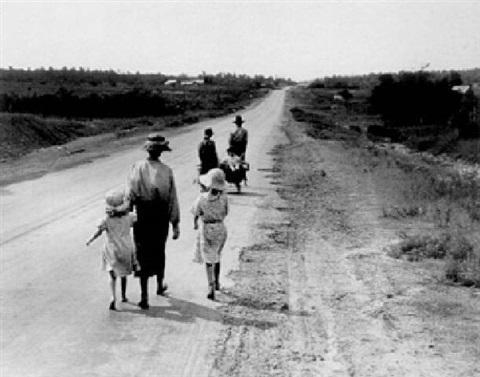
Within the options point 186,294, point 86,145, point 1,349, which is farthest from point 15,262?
point 86,145

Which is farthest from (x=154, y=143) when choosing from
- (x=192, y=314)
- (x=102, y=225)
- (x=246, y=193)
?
(x=246, y=193)

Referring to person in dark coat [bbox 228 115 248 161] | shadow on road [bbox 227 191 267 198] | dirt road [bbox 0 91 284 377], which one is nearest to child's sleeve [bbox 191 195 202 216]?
dirt road [bbox 0 91 284 377]

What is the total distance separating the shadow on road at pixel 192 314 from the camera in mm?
7012

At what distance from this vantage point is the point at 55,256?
9.65 m

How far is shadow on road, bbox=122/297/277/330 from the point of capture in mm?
7012

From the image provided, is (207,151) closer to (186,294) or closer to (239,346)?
(186,294)

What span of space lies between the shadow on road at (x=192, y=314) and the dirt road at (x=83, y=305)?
11 millimetres

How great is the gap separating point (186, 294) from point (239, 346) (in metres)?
→ 1.85

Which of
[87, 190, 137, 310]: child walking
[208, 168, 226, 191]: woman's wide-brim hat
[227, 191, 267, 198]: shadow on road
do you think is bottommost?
[227, 191, 267, 198]: shadow on road

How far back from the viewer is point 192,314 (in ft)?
23.8

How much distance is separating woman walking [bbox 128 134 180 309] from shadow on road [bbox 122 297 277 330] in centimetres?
17

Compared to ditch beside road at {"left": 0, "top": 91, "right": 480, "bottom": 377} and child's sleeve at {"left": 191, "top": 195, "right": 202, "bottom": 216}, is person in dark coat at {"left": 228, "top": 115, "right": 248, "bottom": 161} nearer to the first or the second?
ditch beside road at {"left": 0, "top": 91, "right": 480, "bottom": 377}

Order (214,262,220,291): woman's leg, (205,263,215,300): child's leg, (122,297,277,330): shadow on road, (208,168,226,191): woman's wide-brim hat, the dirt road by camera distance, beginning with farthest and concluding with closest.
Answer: (214,262,220,291): woman's leg → (205,263,215,300): child's leg → (208,168,226,191): woman's wide-brim hat → (122,297,277,330): shadow on road → the dirt road

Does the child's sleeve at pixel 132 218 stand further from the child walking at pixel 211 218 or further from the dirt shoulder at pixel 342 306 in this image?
the dirt shoulder at pixel 342 306
